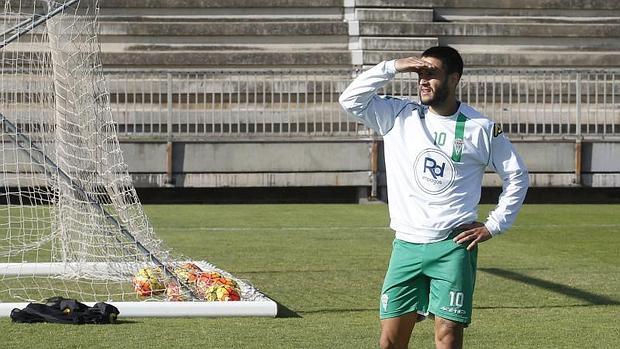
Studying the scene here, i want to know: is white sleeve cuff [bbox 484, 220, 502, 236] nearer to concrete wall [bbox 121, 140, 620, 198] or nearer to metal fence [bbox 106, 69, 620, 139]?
concrete wall [bbox 121, 140, 620, 198]

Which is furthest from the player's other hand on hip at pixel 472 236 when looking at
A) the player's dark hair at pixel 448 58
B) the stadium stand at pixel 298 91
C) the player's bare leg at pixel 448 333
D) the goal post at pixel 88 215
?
the stadium stand at pixel 298 91

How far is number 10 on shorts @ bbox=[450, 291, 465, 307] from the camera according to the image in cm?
621

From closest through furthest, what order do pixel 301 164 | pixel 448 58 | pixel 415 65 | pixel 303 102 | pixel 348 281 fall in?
pixel 415 65
pixel 448 58
pixel 348 281
pixel 301 164
pixel 303 102

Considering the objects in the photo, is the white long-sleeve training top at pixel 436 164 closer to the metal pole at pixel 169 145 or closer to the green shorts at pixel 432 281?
the green shorts at pixel 432 281

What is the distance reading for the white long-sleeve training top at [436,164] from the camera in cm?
634

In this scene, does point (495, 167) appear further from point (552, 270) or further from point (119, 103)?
point (119, 103)

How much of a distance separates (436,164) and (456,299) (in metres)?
0.64

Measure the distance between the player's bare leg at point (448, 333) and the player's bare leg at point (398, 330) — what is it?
148 mm

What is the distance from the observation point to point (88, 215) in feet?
34.6

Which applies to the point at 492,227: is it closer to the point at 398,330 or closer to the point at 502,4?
the point at 398,330

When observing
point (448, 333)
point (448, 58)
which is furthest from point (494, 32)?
point (448, 333)

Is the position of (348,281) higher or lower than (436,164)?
lower

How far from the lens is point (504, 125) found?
22453 mm

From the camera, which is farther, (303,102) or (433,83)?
(303,102)
